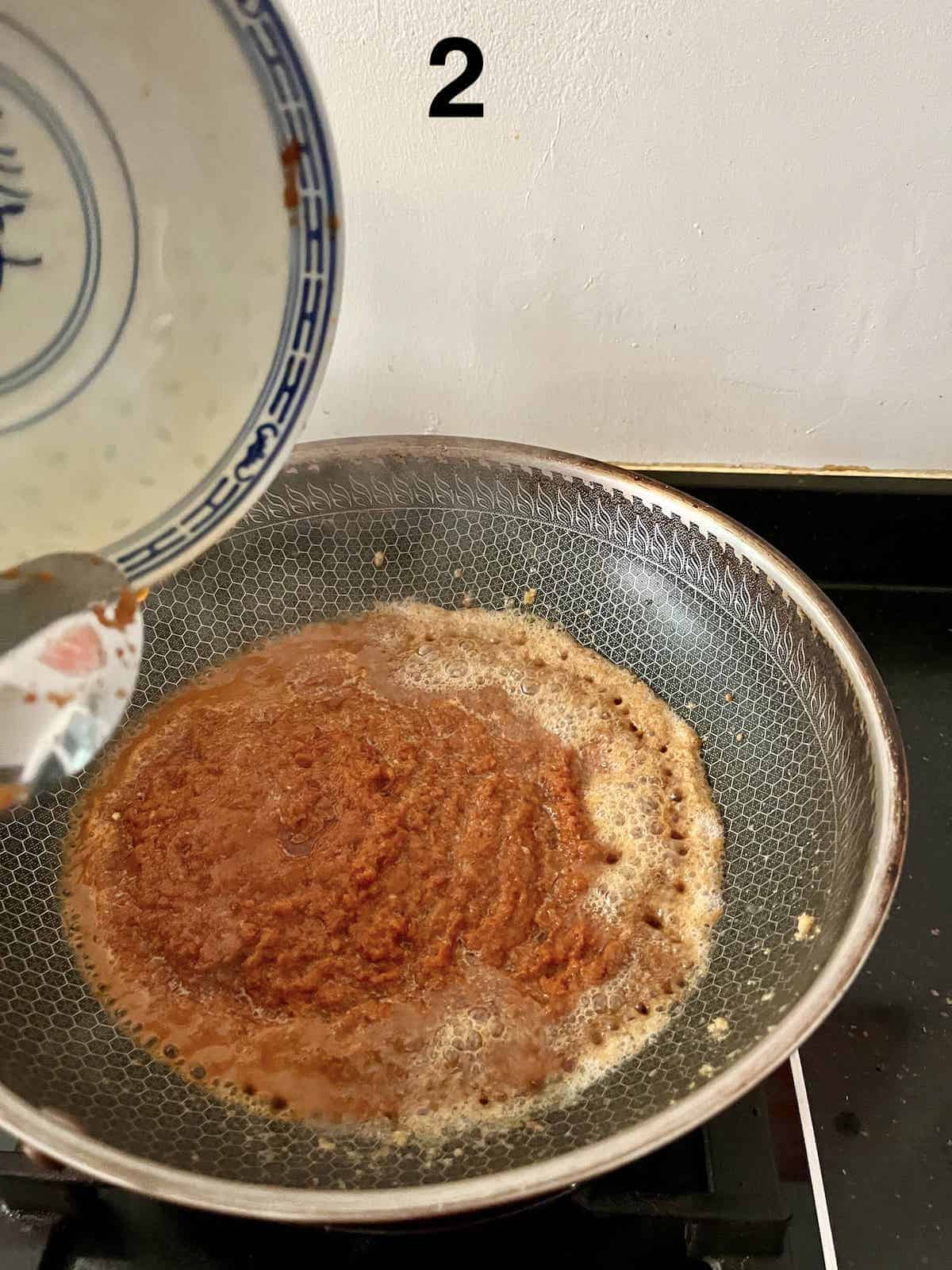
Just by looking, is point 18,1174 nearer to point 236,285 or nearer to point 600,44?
point 236,285

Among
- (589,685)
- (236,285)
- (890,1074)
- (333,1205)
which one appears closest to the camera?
(333,1205)

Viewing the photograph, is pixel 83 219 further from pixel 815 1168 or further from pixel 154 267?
pixel 815 1168

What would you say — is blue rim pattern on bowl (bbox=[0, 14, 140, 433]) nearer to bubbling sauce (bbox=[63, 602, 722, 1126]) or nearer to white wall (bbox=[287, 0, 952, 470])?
white wall (bbox=[287, 0, 952, 470])

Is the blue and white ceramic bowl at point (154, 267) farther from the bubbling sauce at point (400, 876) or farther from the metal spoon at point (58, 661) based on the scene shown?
the bubbling sauce at point (400, 876)

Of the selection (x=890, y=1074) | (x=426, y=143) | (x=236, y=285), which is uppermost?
(x=426, y=143)

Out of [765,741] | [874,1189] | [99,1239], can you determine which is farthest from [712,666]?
[99,1239]

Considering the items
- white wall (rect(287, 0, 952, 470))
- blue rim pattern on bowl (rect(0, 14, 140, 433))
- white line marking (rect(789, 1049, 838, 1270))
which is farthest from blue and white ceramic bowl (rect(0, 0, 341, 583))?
white line marking (rect(789, 1049, 838, 1270))

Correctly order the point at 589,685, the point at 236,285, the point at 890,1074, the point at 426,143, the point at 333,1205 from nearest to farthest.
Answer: the point at 333,1205
the point at 236,285
the point at 890,1074
the point at 426,143
the point at 589,685
